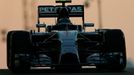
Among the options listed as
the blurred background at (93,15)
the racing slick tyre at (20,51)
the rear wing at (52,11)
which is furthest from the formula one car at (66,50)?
the blurred background at (93,15)

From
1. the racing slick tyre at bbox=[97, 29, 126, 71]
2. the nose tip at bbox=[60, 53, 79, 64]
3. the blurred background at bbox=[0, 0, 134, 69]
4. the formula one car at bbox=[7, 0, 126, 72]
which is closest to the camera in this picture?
the nose tip at bbox=[60, 53, 79, 64]

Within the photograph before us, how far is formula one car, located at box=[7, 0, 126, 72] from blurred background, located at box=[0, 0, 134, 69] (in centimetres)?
809

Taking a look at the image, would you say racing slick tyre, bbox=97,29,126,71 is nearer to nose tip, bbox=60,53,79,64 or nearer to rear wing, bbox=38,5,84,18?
nose tip, bbox=60,53,79,64

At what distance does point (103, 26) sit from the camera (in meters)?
22.6

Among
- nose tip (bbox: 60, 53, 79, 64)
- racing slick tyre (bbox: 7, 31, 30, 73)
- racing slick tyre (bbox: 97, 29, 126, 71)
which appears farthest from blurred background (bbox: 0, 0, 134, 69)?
nose tip (bbox: 60, 53, 79, 64)

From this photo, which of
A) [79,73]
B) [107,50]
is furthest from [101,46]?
[79,73]

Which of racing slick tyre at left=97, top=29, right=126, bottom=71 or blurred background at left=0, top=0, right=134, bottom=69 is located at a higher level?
blurred background at left=0, top=0, right=134, bottom=69

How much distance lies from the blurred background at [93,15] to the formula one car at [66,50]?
8088 millimetres

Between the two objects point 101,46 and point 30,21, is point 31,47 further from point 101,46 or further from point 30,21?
point 30,21

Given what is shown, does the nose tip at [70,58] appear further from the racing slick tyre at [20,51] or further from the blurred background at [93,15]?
the blurred background at [93,15]

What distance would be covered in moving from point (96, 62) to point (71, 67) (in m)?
0.64

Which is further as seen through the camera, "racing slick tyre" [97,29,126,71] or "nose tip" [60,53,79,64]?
"racing slick tyre" [97,29,126,71]

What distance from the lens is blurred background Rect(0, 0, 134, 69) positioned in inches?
879

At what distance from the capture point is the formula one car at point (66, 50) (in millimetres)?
13703
